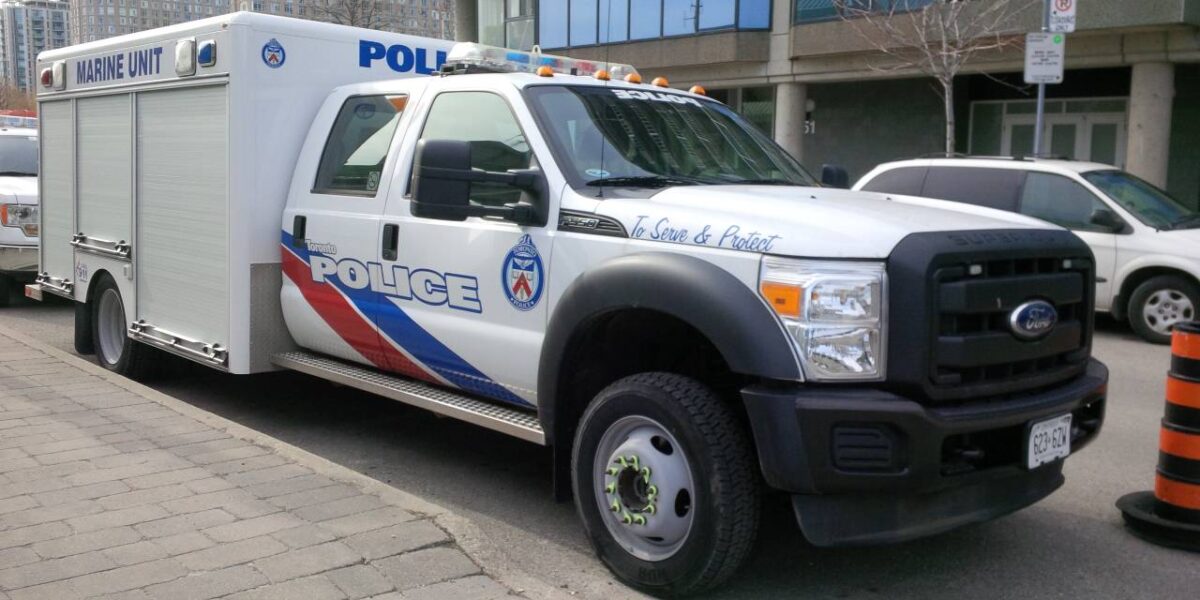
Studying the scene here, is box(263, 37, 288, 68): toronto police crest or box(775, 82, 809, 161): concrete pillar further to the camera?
box(775, 82, 809, 161): concrete pillar

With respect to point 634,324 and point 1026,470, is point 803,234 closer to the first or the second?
point 634,324

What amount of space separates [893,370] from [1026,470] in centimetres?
71

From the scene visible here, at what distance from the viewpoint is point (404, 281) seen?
5641 millimetres

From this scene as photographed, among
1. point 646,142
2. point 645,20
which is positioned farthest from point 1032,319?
point 645,20

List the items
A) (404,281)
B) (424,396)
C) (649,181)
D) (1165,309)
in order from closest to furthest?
(649,181), (424,396), (404,281), (1165,309)

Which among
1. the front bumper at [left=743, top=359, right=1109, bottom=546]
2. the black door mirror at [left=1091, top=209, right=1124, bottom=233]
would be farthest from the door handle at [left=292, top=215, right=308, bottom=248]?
the black door mirror at [left=1091, top=209, right=1124, bottom=233]

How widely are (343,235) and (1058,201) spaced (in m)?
7.97

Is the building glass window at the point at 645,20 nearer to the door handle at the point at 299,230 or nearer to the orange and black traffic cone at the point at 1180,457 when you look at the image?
the door handle at the point at 299,230

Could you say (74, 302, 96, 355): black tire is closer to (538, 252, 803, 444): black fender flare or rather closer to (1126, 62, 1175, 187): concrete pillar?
(538, 252, 803, 444): black fender flare

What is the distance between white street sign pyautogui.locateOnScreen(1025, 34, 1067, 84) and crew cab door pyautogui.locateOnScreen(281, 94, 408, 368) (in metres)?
9.12

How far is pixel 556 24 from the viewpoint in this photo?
26.8 meters

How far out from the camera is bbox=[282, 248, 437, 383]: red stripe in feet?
19.1

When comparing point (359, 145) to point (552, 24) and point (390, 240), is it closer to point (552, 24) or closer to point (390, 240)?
point (390, 240)

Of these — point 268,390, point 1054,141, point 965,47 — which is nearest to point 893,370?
point 268,390
